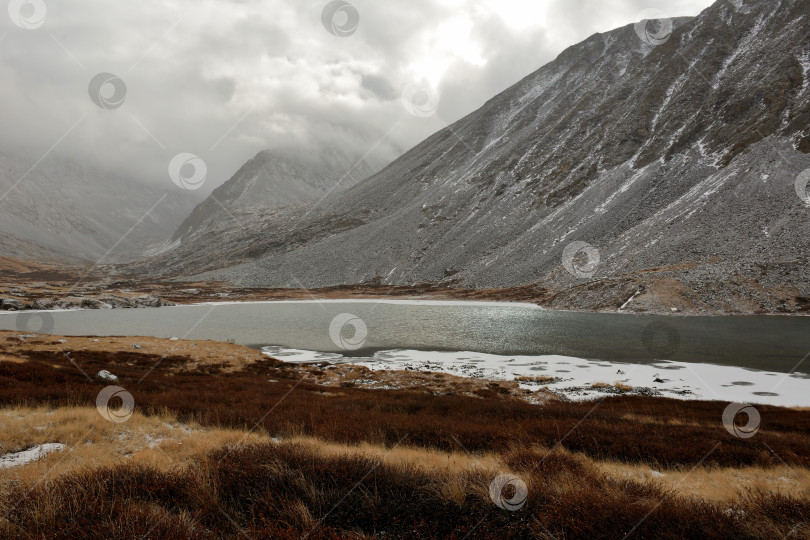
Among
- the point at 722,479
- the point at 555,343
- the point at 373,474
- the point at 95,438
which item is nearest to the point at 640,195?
the point at 555,343

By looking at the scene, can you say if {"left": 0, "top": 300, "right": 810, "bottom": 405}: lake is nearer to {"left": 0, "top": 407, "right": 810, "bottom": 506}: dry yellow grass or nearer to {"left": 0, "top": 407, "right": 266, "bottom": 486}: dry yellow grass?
{"left": 0, "top": 407, "right": 810, "bottom": 506}: dry yellow grass

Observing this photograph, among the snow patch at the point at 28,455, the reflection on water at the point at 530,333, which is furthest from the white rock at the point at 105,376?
the reflection on water at the point at 530,333

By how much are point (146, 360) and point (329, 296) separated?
8959 cm

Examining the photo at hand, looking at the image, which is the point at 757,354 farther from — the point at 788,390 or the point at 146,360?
the point at 146,360

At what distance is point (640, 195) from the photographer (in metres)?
105

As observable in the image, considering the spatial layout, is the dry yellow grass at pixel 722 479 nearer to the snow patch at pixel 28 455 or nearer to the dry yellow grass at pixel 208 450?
the dry yellow grass at pixel 208 450

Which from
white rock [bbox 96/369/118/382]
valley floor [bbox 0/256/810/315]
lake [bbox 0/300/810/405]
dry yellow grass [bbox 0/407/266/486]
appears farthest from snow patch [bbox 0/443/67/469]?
valley floor [bbox 0/256/810/315]

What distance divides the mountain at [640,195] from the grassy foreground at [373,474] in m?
55.6

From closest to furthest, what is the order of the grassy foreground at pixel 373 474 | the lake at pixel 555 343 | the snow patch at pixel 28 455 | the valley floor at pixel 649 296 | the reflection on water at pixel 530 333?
the grassy foreground at pixel 373 474 < the snow patch at pixel 28 455 < the lake at pixel 555 343 < the reflection on water at pixel 530 333 < the valley floor at pixel 649 296

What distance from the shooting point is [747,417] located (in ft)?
55.8

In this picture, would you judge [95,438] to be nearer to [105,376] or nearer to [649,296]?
[105,376]

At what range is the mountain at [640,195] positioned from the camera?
6575 cm

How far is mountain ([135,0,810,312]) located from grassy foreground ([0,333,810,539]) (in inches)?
2191

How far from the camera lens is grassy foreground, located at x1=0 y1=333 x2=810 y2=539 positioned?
17.0 feet
